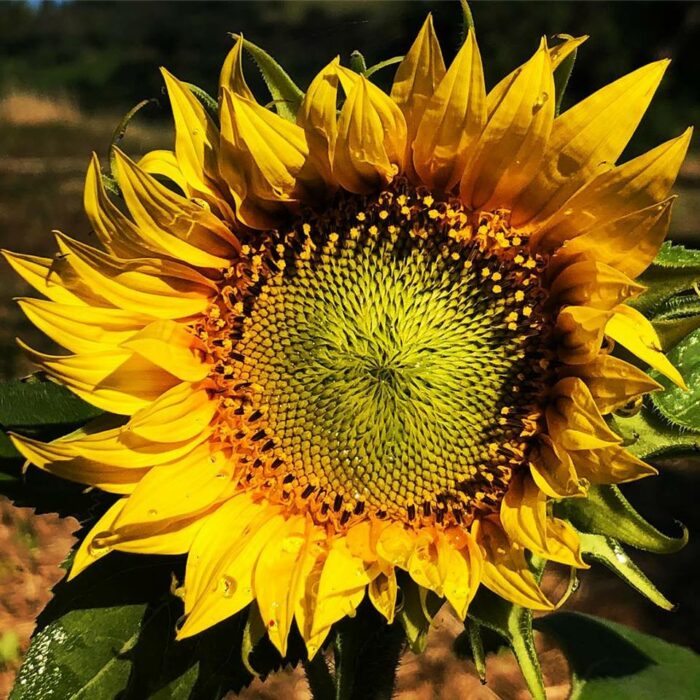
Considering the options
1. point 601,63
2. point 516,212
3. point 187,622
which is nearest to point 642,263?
point 516,212

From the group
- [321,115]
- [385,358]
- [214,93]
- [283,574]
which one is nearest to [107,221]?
[321,115]

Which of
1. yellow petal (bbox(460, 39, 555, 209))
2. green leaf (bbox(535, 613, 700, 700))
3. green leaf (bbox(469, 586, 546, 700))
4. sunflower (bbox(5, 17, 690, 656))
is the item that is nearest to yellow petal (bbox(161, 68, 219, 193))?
sunflower (bbox(5, 17, 690, 656))

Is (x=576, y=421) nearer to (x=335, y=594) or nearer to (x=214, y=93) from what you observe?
(x=335, y=594)

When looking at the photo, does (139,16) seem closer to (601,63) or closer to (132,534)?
(601,63)

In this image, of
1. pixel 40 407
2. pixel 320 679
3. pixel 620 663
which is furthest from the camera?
pixel 620 663

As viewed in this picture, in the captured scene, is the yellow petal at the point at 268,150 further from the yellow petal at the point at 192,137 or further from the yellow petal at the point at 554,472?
the yellow petal at the point at 554,472
